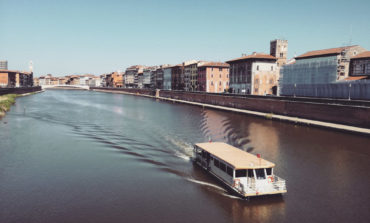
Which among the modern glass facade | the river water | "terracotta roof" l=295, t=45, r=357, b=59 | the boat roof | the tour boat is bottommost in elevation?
the river water

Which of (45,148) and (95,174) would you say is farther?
(45,148)

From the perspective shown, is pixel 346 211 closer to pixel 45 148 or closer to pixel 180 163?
pixel 180 163

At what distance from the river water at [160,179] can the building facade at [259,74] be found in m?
48.1

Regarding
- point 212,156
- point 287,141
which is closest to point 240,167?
point 212,156

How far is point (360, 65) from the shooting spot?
67500 millimetres

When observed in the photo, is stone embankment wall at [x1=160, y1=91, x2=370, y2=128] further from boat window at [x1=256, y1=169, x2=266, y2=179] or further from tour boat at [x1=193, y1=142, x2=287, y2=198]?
boat window at [x1=256, y1=169, x2=266, y2=179]

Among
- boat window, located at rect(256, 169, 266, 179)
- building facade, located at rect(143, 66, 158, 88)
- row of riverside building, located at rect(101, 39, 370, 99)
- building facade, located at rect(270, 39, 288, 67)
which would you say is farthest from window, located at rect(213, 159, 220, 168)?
building facade, located at rect(143, 66, 158, 88)

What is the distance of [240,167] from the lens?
17859 millimetres

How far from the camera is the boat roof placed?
18109mm

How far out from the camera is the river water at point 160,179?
53.2 feet

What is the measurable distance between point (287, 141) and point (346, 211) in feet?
62.8

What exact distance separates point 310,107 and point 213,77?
64530 millimetres

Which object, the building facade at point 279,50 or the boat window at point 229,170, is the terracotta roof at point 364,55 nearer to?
the building facade at point 279,50

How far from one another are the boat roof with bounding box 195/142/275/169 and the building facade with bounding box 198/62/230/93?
8693cm
